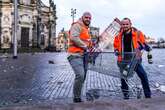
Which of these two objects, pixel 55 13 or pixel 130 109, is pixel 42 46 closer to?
pixel 55 13

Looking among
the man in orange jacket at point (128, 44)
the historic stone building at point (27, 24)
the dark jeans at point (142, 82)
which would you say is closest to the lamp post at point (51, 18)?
the historic stone building at point (27, 24)

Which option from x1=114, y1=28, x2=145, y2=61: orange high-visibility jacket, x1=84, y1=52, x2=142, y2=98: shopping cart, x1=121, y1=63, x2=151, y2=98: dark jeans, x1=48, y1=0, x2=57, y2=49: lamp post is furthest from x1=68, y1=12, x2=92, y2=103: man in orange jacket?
x1=48, y1=0, x2=57, y2=49: lamp post

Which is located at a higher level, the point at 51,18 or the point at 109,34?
the point at 51,18

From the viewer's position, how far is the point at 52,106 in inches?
299

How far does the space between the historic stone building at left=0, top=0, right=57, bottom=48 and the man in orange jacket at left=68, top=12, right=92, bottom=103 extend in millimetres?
72614

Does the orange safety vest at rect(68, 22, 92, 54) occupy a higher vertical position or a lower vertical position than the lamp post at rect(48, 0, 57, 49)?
lower

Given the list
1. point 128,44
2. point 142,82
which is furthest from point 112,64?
point 142,82

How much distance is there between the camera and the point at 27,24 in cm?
9131

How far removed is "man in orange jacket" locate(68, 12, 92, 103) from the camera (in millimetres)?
10320

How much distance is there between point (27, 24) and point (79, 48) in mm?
81566

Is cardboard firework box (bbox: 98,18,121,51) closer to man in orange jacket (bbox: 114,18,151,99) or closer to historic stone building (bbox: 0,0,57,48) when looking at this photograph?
man in orange jacket (bbox: 114,18,151,99)

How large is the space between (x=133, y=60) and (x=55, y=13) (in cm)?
10320

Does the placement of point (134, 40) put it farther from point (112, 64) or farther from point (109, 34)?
point (112, 64)

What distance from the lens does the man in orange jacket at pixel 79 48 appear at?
10320 mm
